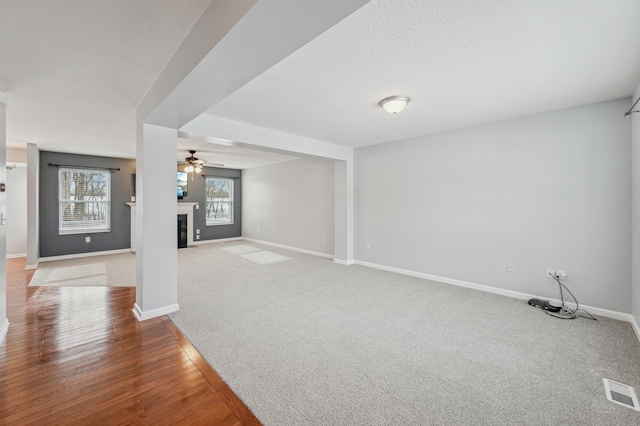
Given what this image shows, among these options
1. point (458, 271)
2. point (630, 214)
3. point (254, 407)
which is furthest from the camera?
point (458, 271)

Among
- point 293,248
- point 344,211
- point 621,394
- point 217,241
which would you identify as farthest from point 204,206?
point 621,394

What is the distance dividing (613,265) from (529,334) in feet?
4.61

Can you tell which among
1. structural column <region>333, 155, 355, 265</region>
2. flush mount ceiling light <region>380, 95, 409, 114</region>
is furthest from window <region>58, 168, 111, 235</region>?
flush mount ceiling light <region>380, 95, 409, 114</region>

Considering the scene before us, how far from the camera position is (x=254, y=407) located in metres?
1.63

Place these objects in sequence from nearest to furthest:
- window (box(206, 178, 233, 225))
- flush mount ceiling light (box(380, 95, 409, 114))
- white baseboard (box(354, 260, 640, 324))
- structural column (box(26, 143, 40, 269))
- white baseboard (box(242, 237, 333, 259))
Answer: flush mount ceiling light (box(380, 95, 409, 114)) < white baseboard (box(354, 260, 640, 324)) < structural column (box(26, 143, 40, 269)) < white baseboard (box(242, 237, 333, 259)) < window (box(206, 178, 233, 225))

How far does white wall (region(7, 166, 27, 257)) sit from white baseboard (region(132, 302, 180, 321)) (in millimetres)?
5300

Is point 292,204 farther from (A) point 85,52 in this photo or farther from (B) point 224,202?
(A) point 85,52

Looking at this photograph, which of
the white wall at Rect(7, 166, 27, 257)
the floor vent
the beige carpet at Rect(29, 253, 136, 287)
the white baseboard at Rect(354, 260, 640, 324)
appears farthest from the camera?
the white wall at Rect(7, 166, 27, 257)

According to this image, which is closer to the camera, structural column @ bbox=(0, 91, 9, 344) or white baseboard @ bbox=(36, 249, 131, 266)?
structural column @ bbox=(0, 91, 9, 344)

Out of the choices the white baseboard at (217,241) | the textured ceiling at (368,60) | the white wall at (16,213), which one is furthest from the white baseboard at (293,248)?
the white wall at (16,213)

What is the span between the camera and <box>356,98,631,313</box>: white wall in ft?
9.56

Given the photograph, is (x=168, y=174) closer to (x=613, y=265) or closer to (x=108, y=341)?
(x=108, y=341)

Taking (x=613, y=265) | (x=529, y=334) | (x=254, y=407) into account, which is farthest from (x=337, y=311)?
(x=613, y=265)

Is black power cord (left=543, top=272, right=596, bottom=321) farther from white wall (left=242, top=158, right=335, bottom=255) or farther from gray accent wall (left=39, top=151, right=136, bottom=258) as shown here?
gray accent wall (left=39, top=151, right=136, bottom=258)
